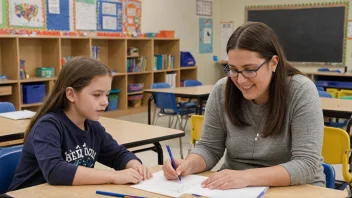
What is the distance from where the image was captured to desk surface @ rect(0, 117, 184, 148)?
2303 millimetres

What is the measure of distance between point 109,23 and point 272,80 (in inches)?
224

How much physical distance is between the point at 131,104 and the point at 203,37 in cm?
249

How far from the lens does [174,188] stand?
140cm

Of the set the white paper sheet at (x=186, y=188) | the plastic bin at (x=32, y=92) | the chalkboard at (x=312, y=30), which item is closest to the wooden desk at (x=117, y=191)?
the white paper sheet at (x=186, y=188)

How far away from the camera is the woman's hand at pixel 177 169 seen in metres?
1.49

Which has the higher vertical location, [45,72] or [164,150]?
[45,72]

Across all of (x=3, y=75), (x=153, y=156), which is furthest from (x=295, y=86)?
(x=3, y=75)

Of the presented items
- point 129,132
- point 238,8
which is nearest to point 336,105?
point 129,132

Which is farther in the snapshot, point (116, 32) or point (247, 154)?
point (116, 32)

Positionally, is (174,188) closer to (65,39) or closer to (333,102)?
(333,102)

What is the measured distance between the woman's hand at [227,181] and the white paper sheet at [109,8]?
19.3 feet

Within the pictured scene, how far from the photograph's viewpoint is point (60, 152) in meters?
1.53

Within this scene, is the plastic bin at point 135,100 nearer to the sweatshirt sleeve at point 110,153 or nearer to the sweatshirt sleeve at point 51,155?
the sweatshirt sleeve at point 110,153

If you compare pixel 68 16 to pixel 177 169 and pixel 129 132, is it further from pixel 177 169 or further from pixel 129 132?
pixel 177 169
